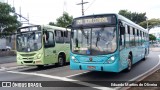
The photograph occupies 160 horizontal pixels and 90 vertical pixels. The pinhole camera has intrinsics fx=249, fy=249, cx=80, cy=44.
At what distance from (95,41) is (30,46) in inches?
255

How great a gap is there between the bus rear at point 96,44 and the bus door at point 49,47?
4931 mm

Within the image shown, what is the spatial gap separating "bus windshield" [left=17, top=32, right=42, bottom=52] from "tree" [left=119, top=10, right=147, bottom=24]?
67.3 metres

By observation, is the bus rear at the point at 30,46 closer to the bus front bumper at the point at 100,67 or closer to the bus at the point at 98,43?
the bus at the point at 98,43

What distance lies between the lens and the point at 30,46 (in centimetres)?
1659

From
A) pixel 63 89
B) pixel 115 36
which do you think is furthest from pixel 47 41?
pixel 63 89

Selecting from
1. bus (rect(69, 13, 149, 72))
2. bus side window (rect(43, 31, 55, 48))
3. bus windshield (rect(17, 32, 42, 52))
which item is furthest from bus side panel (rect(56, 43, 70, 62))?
bus (rect(69, 13, 149, 72))

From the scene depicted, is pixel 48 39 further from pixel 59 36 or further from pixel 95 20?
pixel 95 20

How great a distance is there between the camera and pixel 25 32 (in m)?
17.0

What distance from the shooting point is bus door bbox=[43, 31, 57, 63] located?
55.1 ft

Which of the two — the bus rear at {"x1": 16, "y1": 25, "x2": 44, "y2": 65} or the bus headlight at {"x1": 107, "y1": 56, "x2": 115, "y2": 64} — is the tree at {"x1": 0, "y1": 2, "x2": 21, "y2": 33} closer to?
the bus rear at {"x1": 16, "y1": 25, "x2": 44, "y2": 65}

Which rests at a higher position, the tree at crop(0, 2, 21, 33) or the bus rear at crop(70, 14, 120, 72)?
the tree at crop(0, 2, 21, 33)

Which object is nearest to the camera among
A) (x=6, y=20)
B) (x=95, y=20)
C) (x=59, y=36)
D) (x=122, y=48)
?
(x=95, y=20)

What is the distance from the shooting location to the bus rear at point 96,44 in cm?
1118

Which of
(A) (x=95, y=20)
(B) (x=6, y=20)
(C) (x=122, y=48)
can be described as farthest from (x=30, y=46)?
(B) (x=6, y=20)
